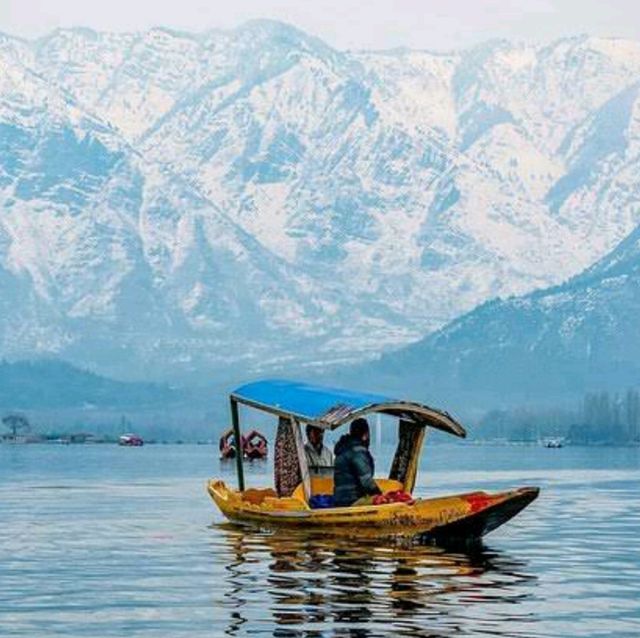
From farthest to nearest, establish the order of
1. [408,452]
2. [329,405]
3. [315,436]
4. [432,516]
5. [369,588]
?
[408,452] < [315,436] < [329,405] < [432,516] < [369,588]

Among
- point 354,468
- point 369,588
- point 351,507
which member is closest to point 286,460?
point 351,507

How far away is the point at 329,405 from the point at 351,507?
169 inches

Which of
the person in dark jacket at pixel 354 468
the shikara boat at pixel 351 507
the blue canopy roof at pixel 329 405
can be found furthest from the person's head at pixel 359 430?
the shikara boat at pixel 351 507

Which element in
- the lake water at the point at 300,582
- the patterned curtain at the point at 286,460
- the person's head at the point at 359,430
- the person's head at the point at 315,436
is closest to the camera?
the lake water at the point at 300,582

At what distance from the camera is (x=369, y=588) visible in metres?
56.2

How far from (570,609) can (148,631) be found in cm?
1048

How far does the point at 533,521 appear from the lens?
9281 centimetres

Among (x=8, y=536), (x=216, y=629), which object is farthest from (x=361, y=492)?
(x=216, y=629)

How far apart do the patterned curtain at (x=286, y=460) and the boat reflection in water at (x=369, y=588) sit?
272cm

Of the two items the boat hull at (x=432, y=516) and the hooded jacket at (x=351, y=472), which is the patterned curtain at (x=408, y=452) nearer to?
the hooded jacket at (x=351, y=472)

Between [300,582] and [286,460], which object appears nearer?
[300,582]

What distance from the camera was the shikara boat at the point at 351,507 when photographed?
68.5 meters

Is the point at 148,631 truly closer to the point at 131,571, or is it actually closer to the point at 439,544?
the point at 131,571

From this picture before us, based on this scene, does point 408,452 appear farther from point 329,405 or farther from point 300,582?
point 300,582
